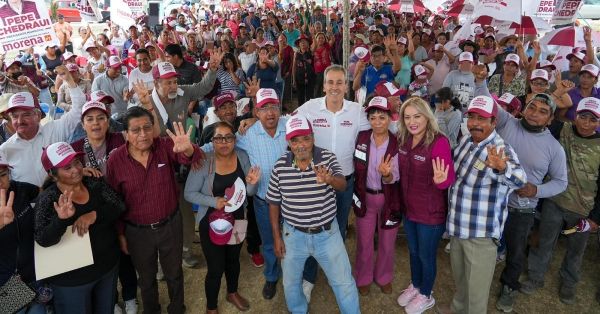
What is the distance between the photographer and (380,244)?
156 inches

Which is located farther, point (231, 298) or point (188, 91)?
point (188, 91)

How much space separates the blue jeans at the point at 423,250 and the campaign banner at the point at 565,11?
6862 mm

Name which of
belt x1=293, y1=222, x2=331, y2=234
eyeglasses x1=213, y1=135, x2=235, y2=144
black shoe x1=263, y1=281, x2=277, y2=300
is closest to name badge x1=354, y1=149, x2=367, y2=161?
belt x1=293, y1=222, x2=331, y2=234

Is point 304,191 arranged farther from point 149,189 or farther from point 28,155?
point 28,155

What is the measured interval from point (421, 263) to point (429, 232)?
44cm

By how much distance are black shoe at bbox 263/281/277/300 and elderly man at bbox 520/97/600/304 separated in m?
2.66

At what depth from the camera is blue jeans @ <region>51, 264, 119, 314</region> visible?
9.28 ft

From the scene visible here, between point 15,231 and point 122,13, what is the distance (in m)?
9.90

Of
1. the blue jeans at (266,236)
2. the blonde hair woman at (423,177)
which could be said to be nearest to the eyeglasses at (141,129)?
the blue jeans at (266,236)

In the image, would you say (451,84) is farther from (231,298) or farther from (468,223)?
(231,298)

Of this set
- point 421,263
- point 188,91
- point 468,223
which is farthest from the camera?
point 188,91

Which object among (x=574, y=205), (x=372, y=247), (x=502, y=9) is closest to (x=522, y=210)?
(x=574, y=205)

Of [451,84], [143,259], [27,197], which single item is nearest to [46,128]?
[27,197]

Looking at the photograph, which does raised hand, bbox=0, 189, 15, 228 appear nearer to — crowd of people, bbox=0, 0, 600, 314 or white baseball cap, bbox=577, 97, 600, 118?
crowd of people, bbox=0, 0, 600, 314
